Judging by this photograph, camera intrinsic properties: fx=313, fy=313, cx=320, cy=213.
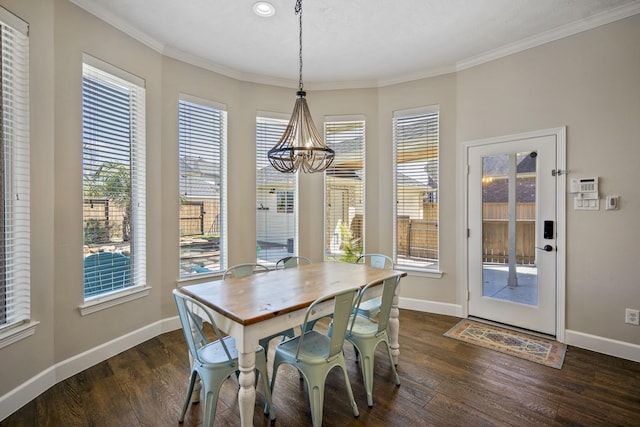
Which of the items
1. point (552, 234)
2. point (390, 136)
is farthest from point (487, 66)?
point (552, 234)

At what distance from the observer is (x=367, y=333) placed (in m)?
2.28

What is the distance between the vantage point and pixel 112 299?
2.87 metres

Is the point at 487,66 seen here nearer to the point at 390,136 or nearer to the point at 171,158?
the point at 390,136

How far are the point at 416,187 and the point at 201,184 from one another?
271 cm

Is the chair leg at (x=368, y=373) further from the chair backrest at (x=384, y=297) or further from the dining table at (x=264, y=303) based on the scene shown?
the dining table at (x=264, y=303)

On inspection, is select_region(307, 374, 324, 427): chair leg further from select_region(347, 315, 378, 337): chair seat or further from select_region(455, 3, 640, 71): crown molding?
select_region(455, 3, 640, 71): crown molding

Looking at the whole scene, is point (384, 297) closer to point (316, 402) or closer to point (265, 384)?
point (316, 402)

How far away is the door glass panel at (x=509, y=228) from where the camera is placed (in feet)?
10.9

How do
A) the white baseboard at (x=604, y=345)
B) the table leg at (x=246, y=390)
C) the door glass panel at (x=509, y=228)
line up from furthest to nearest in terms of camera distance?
the door glass panel at (x=509, y=228) < the white baseboard at (x=604, y=345) < the table leg at (x=246, y=390)


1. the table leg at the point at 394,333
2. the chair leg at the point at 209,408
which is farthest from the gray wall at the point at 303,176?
the table leg at the point at 394,333

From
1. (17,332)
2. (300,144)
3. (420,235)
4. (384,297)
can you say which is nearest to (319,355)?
(384,297)

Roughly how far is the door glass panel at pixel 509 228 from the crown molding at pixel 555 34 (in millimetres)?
1120

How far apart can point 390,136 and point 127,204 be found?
3.21 m

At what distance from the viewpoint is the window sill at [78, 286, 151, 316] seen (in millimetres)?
2659
